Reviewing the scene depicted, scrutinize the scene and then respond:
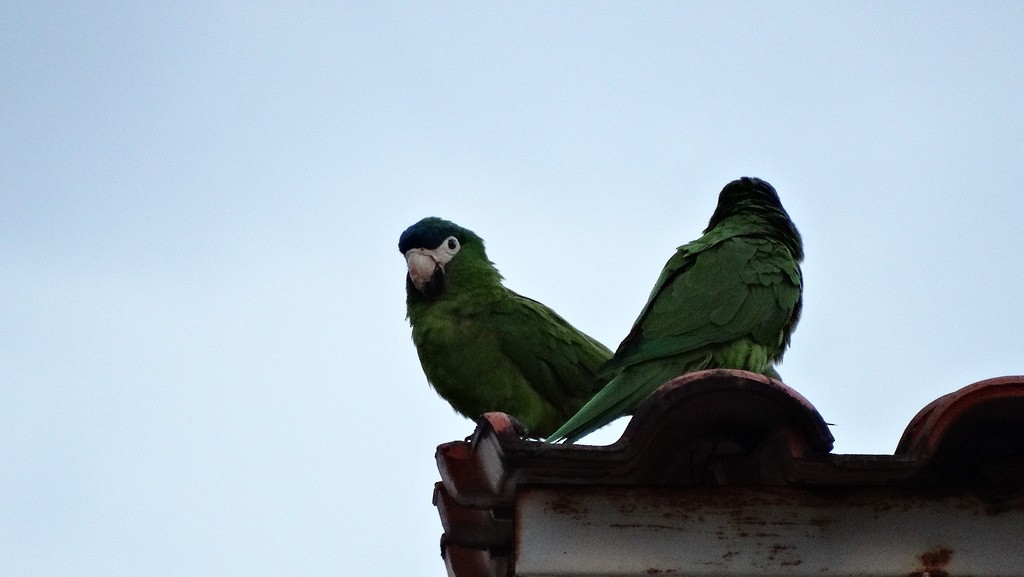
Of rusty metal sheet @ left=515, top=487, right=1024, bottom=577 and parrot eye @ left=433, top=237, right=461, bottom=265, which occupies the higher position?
parrot eye @ left=433, top=237, right=461, bottom=265

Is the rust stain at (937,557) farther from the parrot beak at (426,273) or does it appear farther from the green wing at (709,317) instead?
the parrot beak at (426,273)

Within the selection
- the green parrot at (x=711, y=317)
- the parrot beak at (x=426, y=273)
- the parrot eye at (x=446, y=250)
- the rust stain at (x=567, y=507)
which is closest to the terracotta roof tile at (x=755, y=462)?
the rust stain at (x=567, y=507)

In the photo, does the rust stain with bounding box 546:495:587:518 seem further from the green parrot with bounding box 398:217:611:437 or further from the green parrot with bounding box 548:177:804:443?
the green parrot with bounding box 398:217:611:437

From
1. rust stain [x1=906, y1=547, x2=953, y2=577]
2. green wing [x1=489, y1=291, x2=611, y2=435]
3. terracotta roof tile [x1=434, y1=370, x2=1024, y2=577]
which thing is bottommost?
rust stain [x1=906, y1=547, x2=953, y2=577]

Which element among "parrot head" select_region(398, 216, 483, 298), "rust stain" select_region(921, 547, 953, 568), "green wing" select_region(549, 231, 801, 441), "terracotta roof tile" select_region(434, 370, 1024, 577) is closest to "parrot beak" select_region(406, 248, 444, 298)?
"parrot head" select_region(398, 216, 483, 298)

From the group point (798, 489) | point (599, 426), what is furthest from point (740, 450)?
point (599, 426)

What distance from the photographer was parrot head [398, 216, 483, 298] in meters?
5.50

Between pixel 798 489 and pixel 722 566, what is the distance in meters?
0.24

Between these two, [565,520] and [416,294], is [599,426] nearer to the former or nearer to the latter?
[565,520]

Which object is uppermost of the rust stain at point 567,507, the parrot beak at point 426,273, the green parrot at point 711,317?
the parrot beak at point 426,273

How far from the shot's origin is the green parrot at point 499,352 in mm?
5172

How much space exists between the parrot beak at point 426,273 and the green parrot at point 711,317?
152 centimetres

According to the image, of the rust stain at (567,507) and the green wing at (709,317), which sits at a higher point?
the green wing at (709,317)

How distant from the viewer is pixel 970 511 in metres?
2.34
